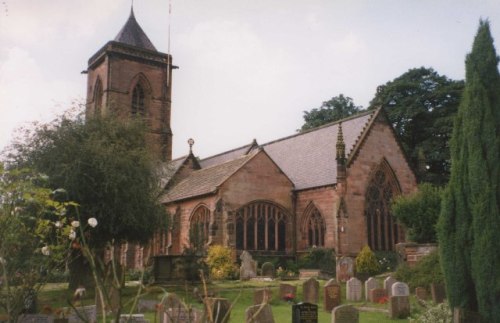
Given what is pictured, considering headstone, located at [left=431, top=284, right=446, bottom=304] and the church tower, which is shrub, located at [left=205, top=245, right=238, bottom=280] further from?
the church tower

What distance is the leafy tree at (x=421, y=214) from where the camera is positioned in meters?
22.8

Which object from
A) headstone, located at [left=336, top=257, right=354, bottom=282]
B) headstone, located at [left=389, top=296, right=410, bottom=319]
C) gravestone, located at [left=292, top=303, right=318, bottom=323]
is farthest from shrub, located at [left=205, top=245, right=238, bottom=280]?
gravestone, located at [left=292, top=303, right=318, bottom=323]

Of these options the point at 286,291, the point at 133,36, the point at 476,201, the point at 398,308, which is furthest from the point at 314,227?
the point at 133,36

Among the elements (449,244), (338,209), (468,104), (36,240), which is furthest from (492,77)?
(338,209)

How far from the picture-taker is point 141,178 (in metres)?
21.2

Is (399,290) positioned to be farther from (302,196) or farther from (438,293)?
(302,196)

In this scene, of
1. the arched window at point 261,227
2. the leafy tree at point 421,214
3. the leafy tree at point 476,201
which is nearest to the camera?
the leafy tree at point 476,201

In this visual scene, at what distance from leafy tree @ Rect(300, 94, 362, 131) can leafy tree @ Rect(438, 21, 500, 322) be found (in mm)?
45302

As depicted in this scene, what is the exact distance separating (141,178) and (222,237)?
333 inches

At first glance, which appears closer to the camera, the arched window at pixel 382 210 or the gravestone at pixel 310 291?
the gravestone at pixel 310 291

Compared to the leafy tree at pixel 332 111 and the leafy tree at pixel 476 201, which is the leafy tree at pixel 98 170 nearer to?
the leafy tree at pixel 476 201

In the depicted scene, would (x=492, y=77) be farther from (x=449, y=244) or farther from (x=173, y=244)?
(x=173, y=244)

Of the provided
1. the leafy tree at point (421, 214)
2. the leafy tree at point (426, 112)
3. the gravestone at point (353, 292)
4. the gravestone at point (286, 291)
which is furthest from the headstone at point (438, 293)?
the leafy tree at point (426, 112)

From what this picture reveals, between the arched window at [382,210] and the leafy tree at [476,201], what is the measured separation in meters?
18.8
